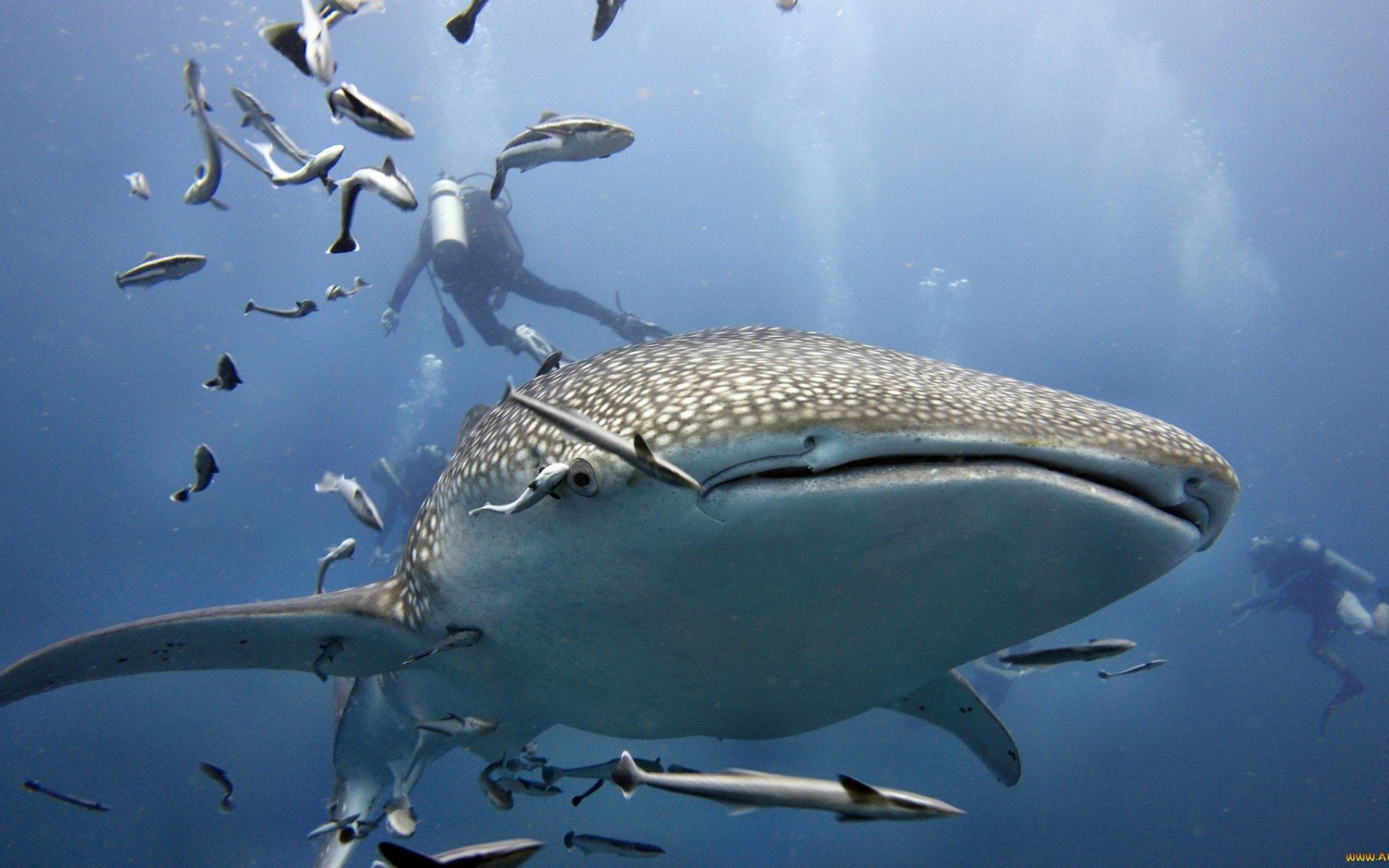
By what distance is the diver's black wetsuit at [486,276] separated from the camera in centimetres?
1476

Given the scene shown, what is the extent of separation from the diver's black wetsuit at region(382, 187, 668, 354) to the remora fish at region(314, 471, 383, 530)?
9.87 metres

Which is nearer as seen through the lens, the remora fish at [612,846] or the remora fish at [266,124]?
the remora fish at [612,846]

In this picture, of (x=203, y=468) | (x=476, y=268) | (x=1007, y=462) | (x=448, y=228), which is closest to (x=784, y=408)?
(x=1007, y=462)

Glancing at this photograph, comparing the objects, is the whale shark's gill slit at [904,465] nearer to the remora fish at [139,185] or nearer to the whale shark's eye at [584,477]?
the whale shark's eye at [584,477]

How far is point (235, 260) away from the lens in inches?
1622

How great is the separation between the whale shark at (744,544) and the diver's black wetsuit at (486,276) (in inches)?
467

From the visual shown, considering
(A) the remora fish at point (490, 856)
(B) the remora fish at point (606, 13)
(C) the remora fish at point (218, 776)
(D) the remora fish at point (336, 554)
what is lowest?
(C) the remora fish at point (218, 776)

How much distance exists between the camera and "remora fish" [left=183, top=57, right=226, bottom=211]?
13.5 feet

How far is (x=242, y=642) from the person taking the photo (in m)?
2.91

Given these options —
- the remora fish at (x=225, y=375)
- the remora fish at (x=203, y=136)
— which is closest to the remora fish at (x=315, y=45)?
the remora fish at (x=203, y=136)

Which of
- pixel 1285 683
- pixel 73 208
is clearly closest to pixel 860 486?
pixel 73 208

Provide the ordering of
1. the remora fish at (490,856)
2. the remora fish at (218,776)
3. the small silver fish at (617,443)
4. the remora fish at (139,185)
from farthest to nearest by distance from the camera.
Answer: the remora fish at (139,185) < the remora fish at (218,776) < the remora fish at (490,856) < the small silver fish at (617,443)

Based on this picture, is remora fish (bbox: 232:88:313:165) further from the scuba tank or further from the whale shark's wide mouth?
the scuba tank

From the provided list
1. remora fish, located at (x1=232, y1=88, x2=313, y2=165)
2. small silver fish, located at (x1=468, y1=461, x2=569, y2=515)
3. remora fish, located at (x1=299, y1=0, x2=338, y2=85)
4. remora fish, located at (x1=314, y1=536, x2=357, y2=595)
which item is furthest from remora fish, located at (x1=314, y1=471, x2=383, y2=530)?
small silver fish, located at (x1=468, y1=461, x2=569, y2=515)
